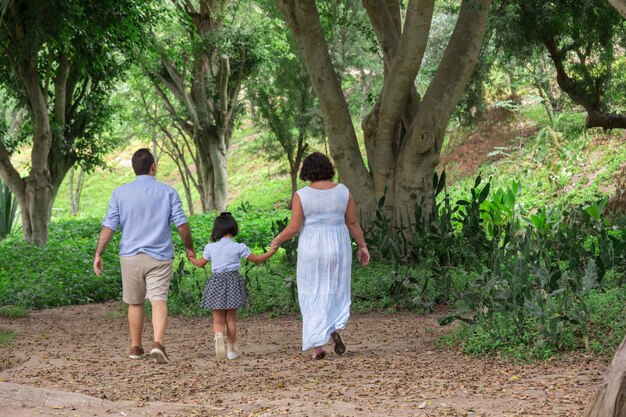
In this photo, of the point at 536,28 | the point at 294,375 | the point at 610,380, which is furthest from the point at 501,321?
the point at 536,28

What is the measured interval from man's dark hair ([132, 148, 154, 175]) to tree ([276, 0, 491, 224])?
196 inches

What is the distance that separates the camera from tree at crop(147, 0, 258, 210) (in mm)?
26078

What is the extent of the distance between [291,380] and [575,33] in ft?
29.3

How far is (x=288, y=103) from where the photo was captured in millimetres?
31469

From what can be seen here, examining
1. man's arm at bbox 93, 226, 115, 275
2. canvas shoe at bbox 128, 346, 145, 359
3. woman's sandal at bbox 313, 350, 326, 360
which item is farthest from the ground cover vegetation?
man's arm at bbox 93, 226, 115, 275

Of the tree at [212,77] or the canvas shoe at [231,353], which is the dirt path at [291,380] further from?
the tree at [212,77]

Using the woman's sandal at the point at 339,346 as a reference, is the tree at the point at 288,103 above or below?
above

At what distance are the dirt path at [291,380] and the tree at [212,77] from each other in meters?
17.7

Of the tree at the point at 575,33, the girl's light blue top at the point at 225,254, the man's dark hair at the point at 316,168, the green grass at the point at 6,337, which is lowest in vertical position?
the green grass at the point at 6,337

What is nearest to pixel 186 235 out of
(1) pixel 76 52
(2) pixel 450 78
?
(2) pixel 450 78

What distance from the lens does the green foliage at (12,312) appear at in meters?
11.4

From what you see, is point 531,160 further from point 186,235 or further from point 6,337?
point 186,235

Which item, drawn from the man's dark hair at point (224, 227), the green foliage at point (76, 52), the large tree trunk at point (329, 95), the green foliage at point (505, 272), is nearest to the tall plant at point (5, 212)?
the green foliage at point (76, 52)

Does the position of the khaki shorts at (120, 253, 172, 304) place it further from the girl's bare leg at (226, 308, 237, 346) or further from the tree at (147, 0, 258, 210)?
the tree at (147, 0, 258, 210)
